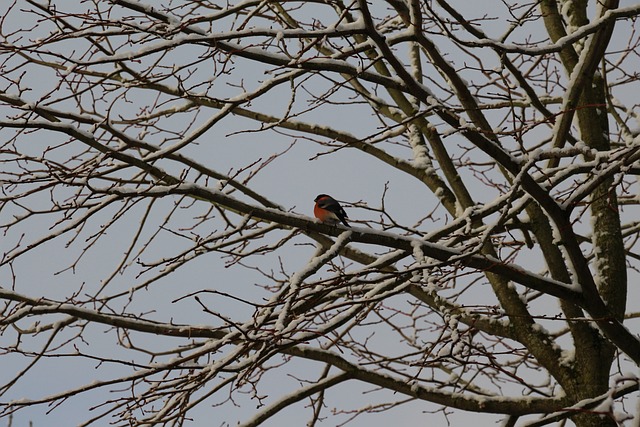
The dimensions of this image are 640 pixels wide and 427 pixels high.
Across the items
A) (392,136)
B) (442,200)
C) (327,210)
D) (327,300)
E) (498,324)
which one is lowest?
(498,324)

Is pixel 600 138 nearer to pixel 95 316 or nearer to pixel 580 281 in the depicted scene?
pixel 580 281

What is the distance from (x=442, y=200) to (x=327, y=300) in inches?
65.4

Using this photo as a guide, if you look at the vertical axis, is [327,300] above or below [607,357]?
above

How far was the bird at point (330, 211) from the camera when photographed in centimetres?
560

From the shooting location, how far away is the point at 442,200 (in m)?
7.00

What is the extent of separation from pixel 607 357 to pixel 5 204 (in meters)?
4.83

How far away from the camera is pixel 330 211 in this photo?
5.64 meters

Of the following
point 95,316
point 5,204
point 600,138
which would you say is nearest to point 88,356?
point 95,316

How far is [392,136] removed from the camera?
7.13 metres

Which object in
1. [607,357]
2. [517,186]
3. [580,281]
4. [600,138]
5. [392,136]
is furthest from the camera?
[392,136]

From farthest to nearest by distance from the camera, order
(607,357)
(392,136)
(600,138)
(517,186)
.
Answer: (392,136) → (600,138) → (607,357) → (517,186)

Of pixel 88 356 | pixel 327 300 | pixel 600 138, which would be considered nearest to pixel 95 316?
pixel 88 356

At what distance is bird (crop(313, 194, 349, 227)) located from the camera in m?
5.60

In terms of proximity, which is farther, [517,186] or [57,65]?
[57,65]
